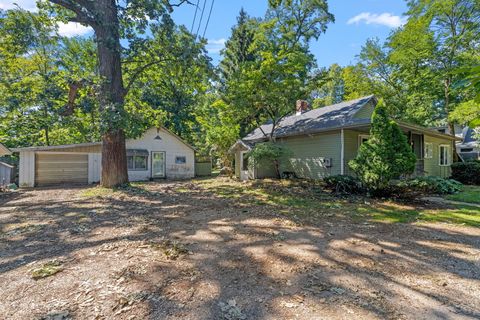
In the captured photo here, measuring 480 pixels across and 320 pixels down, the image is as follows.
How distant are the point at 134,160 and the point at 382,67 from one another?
2224 centimetres

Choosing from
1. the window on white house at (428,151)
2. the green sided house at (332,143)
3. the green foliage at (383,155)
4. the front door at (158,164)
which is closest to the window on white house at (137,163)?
the front door at (158,164)

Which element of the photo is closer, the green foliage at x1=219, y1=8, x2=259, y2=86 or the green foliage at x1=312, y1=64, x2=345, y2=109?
the green foliage at x1=219, y1=8, x2=259, y2=86

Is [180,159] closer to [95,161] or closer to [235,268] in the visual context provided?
[95,161]

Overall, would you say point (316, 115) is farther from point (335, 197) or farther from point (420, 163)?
point (335, 197)

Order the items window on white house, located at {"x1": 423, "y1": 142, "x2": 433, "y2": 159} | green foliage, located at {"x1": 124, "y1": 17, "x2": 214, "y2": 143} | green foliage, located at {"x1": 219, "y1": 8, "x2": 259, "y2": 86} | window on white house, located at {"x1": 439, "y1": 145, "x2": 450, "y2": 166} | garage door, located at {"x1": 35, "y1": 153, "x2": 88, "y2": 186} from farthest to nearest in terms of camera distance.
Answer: green foliage, located at {"x1": 219, "y1": 8, "x2": 259, "y2": 86}, window on white house, located at {"x1": 439, "y1": 145, "x2": 450, "y2": 166}, window on white house, located at {"x1": 423, "y1": 142, "x2": 433, "y2": 159}, garage door, located at {"x1": 35, "y1": 153, "x2": 88, "y2": 186}, green foliage, located at {"x1": 124, "y1": 17, "x2": 214, "y2": 143}

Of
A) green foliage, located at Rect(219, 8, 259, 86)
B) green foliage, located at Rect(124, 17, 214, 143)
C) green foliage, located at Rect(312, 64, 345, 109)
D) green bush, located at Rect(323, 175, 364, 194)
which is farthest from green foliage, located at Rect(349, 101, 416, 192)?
green foliage, located at Rect(312, 64, 345, 109)

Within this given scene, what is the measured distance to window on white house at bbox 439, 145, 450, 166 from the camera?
16.5 meters

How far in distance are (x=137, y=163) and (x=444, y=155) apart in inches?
805

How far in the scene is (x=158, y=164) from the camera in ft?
60.3

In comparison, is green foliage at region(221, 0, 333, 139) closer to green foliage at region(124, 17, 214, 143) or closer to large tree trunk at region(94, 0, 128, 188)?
green foliage at region(124, 17, 214, 143)

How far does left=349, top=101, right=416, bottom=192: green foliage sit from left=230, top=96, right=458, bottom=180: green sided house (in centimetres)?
200

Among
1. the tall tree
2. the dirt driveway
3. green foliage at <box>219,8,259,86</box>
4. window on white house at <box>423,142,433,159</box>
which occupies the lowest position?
the dirt driveway

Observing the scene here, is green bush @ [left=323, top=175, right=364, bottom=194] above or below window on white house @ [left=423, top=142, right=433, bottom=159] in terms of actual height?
below

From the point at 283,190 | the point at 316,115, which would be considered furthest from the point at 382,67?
the point at 283,190
